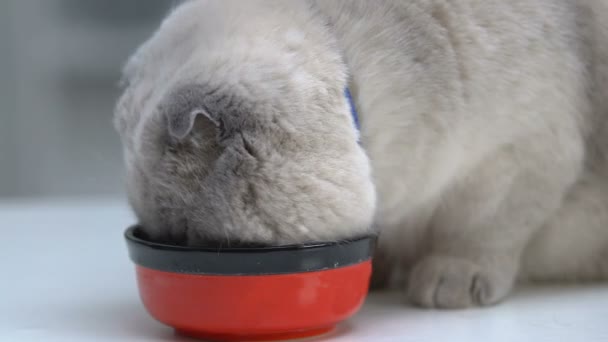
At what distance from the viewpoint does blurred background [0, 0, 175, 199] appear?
256 centimetres

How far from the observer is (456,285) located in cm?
120

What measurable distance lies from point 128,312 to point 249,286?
33cm

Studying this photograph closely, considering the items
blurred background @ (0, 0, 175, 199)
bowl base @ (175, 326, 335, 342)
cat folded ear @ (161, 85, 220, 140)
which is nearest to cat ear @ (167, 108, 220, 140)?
cat folded ear @ (161, 85, 220, 140)

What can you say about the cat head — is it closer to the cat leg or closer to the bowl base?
the bowl base

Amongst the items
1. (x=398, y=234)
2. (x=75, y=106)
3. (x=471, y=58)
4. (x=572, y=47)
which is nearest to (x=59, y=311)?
(x=398, y=234)

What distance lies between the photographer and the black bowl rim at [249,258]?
90 centimetres

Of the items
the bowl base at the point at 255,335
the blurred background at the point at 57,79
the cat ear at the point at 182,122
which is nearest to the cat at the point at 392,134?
the cat ear at the point at 182,122

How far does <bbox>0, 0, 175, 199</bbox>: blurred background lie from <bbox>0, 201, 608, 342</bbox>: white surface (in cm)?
99

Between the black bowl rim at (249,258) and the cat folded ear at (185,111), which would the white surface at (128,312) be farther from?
the cat folded ear at (185,111)

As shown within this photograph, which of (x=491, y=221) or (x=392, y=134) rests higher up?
(x=392, y=134)

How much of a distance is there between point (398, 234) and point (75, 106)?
5.47ft

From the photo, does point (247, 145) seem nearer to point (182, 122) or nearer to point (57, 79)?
point (182, 122)

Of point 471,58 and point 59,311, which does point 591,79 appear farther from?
point 59,311

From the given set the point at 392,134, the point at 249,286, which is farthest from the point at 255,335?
the point at 392,134
